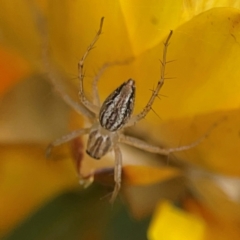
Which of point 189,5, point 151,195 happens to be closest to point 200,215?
point 151,195

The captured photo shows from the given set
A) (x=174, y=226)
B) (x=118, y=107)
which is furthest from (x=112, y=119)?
(x=174, y=226)

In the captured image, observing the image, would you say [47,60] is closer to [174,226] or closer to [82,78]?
[82,78]

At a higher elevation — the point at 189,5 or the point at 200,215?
the point at 189,5

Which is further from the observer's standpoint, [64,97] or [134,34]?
[64,97]

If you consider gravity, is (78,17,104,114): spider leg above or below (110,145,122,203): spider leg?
above

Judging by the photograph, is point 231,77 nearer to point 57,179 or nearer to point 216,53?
point 216,53

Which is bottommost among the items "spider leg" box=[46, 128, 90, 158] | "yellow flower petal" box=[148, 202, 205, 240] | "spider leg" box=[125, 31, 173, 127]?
"yellow flower petal" box=[148, 202, 205, 240]
